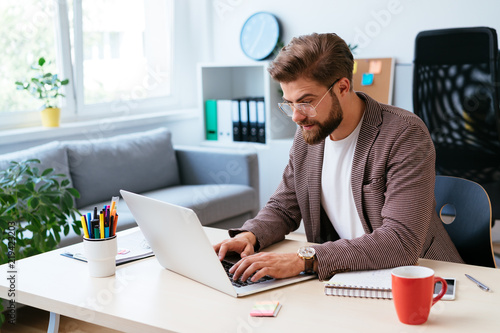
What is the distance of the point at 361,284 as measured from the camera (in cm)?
130

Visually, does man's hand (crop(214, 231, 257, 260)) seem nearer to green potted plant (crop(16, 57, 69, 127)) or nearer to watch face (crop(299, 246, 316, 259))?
watch face (crop(299, 246, 316, 259))

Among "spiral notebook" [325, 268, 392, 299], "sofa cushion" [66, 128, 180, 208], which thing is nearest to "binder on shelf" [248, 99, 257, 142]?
"sofa cushion" [66, 128, 180, 208]

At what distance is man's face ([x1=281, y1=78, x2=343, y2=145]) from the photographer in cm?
161

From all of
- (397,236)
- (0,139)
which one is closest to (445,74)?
(397,236)

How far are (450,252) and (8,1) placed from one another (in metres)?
2.87

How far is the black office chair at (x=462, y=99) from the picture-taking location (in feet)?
8.82

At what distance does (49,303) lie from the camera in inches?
51.8

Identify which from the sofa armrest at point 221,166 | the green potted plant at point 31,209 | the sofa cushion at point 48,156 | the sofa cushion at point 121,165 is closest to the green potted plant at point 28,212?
the green potted plant at point 31,209

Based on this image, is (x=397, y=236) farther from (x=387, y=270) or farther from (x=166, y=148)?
(x=166, y=148)

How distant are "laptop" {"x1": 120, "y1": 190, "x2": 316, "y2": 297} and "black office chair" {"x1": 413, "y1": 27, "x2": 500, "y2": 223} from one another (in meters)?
1.66

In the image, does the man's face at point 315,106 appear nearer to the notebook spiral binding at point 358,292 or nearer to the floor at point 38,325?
the notebook spiral binding at point 358,292

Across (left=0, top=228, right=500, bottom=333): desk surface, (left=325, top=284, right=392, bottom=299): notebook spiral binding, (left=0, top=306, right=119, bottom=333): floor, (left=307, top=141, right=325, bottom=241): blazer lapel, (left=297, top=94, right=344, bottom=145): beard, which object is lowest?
(left=0, top=306, right=119, bottom=333): floor

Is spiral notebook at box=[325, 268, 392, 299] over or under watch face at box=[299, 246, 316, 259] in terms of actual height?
under

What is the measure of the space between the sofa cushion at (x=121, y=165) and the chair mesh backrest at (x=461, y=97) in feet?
5.47
